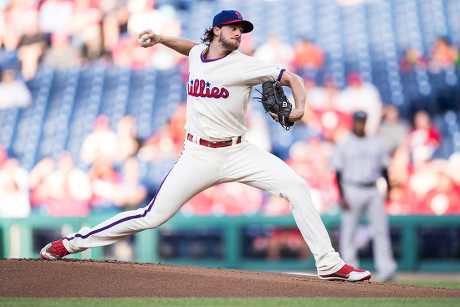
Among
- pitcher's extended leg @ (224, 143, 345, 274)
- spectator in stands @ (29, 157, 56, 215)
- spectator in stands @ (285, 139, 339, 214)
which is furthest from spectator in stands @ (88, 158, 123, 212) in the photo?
pitcher's extended leg @ (224, 143, 345, 274)

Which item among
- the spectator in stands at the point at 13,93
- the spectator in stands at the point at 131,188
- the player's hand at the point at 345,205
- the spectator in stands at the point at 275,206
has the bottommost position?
the spectator in stands at the point at 275,206

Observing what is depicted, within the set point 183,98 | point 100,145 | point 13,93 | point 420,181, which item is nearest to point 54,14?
point 13,93

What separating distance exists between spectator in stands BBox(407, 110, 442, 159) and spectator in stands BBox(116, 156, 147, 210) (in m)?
3.56

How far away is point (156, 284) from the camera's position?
448 cm

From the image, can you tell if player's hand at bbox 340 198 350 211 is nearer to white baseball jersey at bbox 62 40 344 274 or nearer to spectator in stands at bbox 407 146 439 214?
spectator in stands at bbox 407 146 439 214

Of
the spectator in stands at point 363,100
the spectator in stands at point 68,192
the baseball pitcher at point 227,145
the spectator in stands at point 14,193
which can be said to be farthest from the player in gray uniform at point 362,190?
the spectator in stands at point 14,193

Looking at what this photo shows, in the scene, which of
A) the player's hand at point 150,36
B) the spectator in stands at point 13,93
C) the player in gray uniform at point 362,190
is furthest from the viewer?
the spectator in stands at point 13,93

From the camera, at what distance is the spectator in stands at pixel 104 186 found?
9.90 metres

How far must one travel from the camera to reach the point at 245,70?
14.7 ft

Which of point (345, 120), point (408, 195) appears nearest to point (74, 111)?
point (345, 120)

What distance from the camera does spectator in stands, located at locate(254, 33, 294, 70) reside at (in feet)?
36.6

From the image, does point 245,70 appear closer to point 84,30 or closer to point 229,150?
point 229,150

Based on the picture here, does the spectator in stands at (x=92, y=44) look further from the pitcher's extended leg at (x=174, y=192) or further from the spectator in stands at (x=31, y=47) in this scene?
the pitcher's extended leg at (x=174, y=192)

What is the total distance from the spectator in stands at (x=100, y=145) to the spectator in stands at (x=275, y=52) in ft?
8.24
